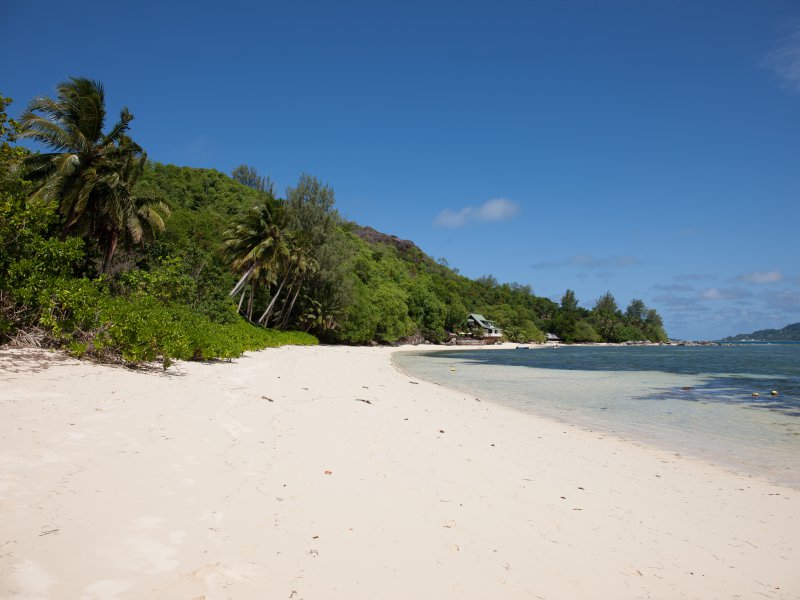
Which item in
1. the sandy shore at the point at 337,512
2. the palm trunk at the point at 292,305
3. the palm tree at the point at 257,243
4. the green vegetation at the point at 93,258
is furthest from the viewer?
the palm trunk at the point at 292,305

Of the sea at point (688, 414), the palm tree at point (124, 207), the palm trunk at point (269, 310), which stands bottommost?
the sea at point (688, 414)

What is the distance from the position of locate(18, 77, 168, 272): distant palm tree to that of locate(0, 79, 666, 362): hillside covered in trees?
0.05 meters

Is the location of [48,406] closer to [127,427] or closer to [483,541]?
[127,427]

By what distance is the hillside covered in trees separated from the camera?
10.9 meters

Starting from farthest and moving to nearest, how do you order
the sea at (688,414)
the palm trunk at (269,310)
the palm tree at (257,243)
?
the palm trunk at (269,310), the palm tree at (257,243), the sea at (688,414)

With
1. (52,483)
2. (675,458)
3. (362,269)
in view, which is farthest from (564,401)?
(362,269)

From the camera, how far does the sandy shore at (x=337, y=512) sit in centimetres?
316

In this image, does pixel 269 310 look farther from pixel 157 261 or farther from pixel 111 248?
pixel 111 248

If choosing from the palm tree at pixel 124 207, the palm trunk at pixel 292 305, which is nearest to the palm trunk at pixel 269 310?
the palm trunk at pixel 292 305

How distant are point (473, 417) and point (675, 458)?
4.15 meters

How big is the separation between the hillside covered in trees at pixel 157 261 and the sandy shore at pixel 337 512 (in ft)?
10.9

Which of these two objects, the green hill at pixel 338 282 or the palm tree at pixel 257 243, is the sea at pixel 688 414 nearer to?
the palm tree at pixel 257 243

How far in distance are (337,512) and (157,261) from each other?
86.9ft

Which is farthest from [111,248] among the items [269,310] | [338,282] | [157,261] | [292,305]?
[338,282]
